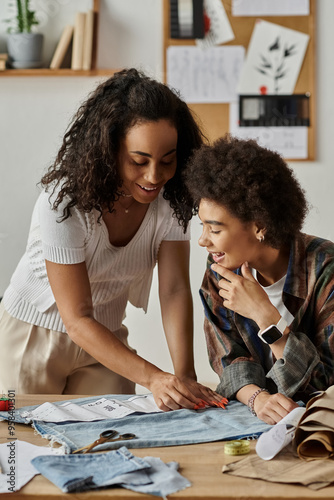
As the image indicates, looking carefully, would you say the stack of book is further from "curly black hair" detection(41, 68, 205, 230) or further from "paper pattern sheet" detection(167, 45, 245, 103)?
"curly black hair" detection(41, 68, 205, 230)

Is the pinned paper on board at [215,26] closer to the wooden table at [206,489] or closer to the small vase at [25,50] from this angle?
the small vase at [25,50]

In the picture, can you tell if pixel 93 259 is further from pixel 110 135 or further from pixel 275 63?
pixel 275 63

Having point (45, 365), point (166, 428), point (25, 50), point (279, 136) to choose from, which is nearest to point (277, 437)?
point (166, 428)

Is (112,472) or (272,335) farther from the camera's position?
(272,335)

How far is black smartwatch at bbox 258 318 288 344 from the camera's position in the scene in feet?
3.78

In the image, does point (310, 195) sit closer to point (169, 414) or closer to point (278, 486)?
point (169, 414)

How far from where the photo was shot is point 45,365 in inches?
58.9

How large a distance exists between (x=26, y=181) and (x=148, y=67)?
1.96 feet

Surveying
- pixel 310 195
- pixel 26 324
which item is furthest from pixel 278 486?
pixel 310 195

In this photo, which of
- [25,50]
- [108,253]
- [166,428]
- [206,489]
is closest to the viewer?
[206,489]

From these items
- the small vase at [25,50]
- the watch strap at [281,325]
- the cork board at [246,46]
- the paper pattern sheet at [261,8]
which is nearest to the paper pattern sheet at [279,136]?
the cork board at [246,46]

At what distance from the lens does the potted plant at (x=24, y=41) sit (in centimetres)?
232

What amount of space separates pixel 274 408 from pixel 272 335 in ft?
0.44

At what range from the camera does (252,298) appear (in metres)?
1.18
